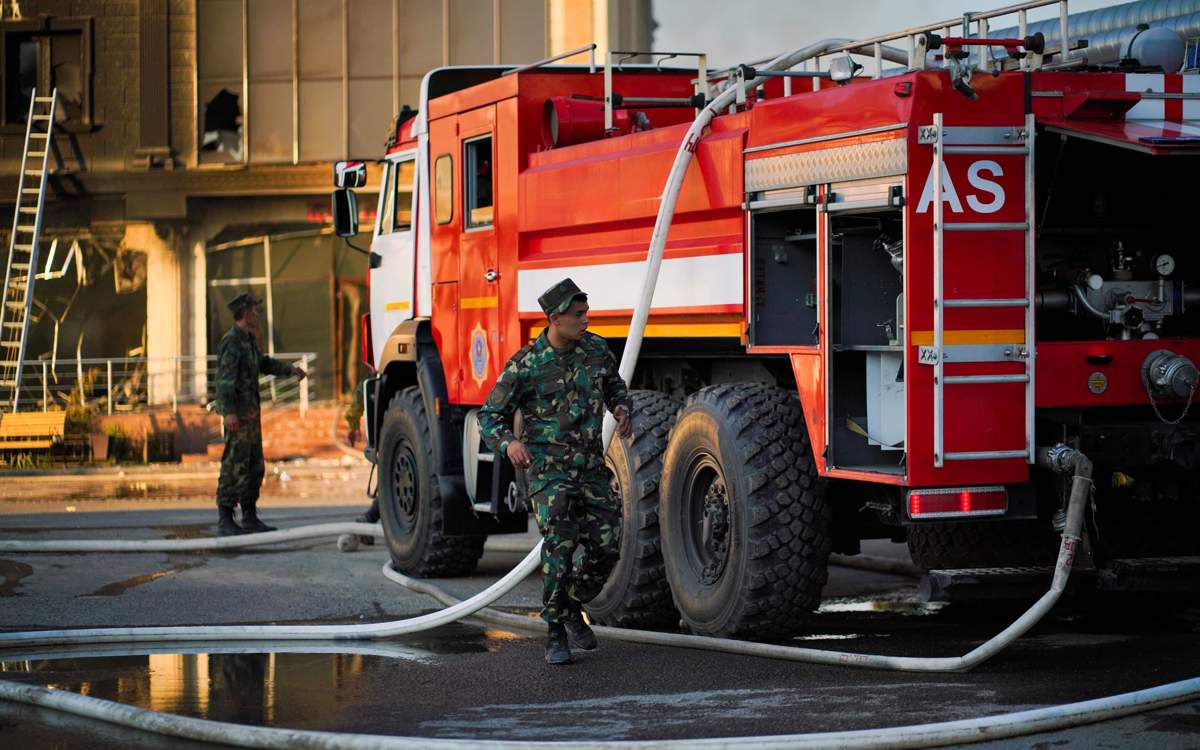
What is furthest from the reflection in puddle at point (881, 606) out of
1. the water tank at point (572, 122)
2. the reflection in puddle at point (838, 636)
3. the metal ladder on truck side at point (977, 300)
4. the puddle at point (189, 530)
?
the puddle at point (189, 530)

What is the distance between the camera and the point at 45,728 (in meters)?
7.51

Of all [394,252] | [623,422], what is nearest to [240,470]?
[394,252]

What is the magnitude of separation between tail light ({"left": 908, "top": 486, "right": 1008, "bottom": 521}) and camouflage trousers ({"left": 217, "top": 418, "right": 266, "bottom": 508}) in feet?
28.0

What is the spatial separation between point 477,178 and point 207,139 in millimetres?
19237

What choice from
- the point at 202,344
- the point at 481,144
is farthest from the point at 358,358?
the point at 481,144

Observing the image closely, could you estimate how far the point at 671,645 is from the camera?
9367 mm

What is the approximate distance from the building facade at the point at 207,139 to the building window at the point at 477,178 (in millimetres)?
17508

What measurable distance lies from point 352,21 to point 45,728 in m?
23.9

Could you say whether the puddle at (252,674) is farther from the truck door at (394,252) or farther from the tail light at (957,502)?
the truck door at (394,252)

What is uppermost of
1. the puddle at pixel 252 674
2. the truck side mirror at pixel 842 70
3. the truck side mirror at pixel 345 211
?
the truck side mirror at pixel 842 70

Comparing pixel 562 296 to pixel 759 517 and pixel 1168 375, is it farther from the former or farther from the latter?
pixel 1168 375

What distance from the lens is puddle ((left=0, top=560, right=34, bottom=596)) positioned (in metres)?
12.2

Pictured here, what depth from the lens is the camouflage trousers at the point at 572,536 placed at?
9.02 m

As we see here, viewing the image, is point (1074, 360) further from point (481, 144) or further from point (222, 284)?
point (222, 284)
